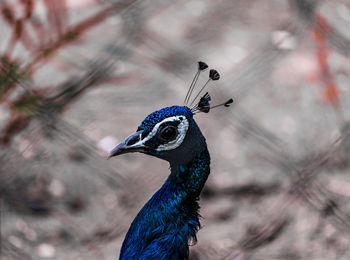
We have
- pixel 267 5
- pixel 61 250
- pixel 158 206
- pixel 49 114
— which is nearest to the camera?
pixel 158 206

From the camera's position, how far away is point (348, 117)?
1.90 metres

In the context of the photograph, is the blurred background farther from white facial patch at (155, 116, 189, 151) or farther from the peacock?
white facial patch at (155, 116, 189, 151)

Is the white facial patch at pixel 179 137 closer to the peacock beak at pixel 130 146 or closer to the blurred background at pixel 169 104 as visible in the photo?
the peacock beak at pixel 130 146

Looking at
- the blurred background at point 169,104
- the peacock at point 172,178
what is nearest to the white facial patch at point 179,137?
the peacock at point 172,178

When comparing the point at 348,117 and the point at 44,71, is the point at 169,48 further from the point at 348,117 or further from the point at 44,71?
the point at 348,117

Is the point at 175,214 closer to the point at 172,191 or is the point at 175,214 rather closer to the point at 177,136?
the point at 172,191

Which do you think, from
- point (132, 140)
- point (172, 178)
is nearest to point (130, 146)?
point (132, 140)

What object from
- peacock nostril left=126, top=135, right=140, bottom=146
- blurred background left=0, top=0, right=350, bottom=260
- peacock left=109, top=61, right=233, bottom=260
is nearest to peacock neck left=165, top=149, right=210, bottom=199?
peacock left=109, top=61, right=233, bottom=260

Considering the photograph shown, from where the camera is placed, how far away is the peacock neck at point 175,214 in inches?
42.5

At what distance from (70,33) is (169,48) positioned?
39 centimetres

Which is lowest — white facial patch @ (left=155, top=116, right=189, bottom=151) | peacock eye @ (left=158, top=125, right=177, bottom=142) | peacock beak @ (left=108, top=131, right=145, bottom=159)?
white facial patch @ (left=155, top=116, right=189, bottom=151)

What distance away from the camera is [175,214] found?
1104 mm

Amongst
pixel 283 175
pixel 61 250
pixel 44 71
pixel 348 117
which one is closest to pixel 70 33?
pixel 44 71

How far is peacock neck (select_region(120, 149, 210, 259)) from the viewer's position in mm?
1080
